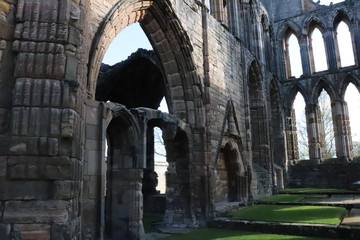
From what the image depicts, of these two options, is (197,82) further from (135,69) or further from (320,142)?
(320,142)

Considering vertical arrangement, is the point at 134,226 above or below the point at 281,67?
below

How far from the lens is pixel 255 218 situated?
742cm

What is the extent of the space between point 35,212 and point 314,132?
17.0m

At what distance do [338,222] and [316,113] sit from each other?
13.1 meters

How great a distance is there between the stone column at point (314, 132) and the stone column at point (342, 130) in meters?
0.85

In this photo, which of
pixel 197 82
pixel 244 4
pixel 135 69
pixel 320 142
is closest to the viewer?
pixel 197 82

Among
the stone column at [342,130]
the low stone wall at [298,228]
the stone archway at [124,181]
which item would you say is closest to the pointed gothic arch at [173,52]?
the stone archway at [124,181]

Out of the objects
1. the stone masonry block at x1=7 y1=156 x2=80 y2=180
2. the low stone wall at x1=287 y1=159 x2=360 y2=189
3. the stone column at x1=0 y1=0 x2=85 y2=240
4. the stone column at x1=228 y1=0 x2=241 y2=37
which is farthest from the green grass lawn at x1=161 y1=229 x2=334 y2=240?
the low stone wall at x1=287 y1=159 x2=360 y2=189

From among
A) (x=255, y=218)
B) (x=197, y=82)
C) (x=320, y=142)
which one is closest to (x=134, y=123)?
(x=197, y=82)

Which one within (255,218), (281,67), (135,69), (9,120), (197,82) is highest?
(281,67)

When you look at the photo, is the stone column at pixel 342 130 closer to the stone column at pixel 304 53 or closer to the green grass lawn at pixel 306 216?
the stone column at pixel 304 53

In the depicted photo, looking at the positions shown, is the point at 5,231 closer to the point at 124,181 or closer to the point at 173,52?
the point at 124,181

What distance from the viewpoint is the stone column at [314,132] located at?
58.1ft

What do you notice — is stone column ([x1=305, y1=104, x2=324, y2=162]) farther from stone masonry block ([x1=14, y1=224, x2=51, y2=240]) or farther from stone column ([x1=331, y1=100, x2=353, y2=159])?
stone masonry block ([x1=14, y1=224, x2=51, y2=240])
